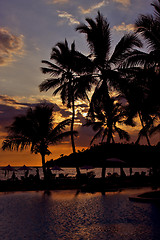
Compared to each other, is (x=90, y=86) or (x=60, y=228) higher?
(x=90, y=86)

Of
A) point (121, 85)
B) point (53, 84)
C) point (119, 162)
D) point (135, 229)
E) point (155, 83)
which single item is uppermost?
point (53, 84)

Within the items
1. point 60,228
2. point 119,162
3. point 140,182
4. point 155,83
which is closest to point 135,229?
point 60,228

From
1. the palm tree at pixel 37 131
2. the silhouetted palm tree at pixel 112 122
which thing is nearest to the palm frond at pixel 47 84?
the palm tree at pixel 37 131

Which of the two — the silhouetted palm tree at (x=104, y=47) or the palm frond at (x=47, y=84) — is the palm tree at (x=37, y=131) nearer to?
the palm frond at (x=47, y=84)

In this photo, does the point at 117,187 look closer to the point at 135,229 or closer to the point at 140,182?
the point at 140,182

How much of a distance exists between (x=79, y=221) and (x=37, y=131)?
20.8 meters

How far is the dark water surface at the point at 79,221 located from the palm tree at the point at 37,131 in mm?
14418

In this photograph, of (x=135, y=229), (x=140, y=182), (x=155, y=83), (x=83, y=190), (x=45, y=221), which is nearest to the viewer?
(x=135, y=229)

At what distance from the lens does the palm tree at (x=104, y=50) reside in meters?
22.7

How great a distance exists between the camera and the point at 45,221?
1132 cm

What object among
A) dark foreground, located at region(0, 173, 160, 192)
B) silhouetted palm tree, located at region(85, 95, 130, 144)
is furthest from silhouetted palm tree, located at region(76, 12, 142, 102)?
silhouetted palm tree, located at region(85, 95, 130, 144)

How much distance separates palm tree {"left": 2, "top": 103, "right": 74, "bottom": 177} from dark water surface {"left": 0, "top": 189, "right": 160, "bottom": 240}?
47.3ft

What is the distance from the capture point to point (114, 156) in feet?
80.2

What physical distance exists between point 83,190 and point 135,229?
13.8m
